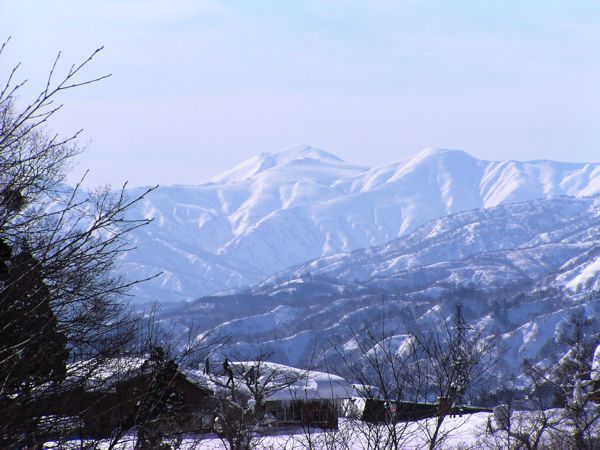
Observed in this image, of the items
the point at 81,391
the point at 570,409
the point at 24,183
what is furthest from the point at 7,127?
the point at 570,409

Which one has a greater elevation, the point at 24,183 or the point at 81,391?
the point at 24,183

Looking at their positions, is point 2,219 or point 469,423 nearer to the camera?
point 2,219

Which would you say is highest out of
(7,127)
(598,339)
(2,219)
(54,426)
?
(598,339)

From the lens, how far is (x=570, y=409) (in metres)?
38.5

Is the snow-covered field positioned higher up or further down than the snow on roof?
further down

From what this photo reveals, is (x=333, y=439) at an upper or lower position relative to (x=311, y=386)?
lower

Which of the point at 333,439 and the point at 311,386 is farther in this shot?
the point at 311,386

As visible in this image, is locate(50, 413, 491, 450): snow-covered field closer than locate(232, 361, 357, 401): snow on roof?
Yes

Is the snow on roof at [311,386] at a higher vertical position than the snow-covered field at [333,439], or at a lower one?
higher

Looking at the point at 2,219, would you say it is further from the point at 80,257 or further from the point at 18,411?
the point at 18,411

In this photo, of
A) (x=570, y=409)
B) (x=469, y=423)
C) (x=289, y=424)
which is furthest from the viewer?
(x=469, y=423)

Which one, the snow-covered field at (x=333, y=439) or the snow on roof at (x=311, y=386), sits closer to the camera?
the snow-covered field at (x=333, y=439)

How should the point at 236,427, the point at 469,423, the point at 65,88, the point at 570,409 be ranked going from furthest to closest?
the point at 469,423 < the point at 570,409 < the point at 236,427 < the point at 65,88

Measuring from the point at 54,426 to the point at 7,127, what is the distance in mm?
3201
